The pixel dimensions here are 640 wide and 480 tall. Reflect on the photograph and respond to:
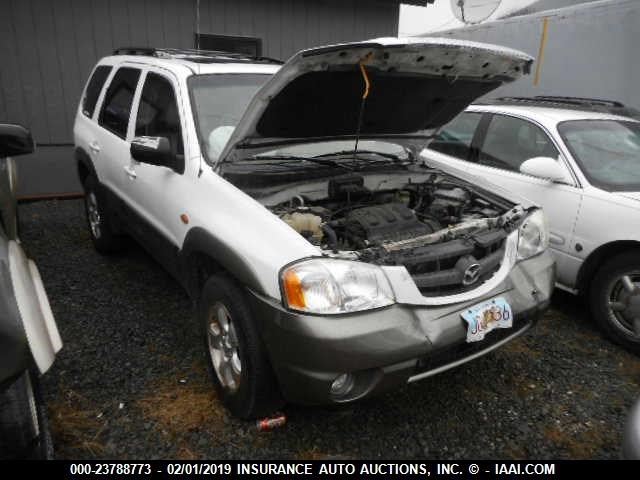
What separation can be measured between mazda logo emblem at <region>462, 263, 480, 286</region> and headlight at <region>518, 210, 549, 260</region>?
0.44 m

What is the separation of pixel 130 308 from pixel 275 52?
507cm

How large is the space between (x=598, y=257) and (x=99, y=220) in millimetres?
4202

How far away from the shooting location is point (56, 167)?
648 cm

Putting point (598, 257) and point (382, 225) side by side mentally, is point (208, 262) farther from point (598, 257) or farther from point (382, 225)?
point (598, 257)

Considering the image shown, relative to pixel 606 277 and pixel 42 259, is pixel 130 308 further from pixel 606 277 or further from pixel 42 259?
pixel 606 277

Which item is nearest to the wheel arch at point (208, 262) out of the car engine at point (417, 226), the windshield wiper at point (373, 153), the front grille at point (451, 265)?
the car engine at point (417, 226)

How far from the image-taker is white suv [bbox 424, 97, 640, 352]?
10.4ft

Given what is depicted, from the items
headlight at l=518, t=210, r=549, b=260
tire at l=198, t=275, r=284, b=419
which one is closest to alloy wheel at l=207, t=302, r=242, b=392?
tire at l=198, t=275, r=284, b=419

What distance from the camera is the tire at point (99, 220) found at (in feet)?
13.5

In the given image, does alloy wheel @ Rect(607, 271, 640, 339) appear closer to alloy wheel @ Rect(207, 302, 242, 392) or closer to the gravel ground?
the gravel ground

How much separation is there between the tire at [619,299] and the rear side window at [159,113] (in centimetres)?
300

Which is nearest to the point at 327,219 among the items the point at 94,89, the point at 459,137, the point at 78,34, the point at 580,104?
the point at 459,137

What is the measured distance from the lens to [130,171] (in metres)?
3.35

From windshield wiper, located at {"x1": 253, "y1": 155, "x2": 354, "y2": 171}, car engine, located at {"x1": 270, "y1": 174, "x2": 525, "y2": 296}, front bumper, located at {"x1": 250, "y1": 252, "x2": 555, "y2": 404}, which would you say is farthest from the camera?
windshield wiper, located at {"x1": 253, "y1": 155, "x2": 354, "y2": 171}
